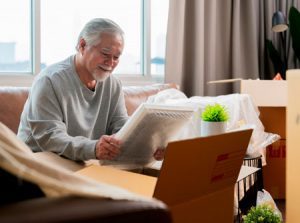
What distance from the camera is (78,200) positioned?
52 cm

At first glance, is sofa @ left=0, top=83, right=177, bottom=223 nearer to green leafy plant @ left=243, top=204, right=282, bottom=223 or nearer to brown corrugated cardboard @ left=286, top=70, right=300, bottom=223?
brown corrugated cardboard @ left=286, top=70, right=300, bottom=223

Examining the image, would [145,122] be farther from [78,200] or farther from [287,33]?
[287,33]

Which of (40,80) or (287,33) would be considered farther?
(287,33)

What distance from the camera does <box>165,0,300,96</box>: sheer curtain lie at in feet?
9.99

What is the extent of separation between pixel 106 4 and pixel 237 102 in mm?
1226

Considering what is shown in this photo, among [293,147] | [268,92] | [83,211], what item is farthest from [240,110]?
[83,211]

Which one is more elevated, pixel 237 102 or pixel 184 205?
pixel 237 102

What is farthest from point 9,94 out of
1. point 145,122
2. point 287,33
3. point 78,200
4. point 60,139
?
point 287,33

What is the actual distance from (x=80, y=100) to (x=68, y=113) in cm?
8

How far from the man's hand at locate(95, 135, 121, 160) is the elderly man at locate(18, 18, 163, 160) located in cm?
2

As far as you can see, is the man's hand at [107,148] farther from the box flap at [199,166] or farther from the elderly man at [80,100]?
the box flap at [199,166]

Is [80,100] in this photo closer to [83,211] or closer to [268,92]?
[83,211]

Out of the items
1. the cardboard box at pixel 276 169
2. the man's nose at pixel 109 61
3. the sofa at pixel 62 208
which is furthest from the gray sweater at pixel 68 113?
the cardboard box at pixel 276 169

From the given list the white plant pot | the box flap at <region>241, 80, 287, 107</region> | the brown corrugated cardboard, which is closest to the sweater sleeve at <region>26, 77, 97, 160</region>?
the white plant pot
